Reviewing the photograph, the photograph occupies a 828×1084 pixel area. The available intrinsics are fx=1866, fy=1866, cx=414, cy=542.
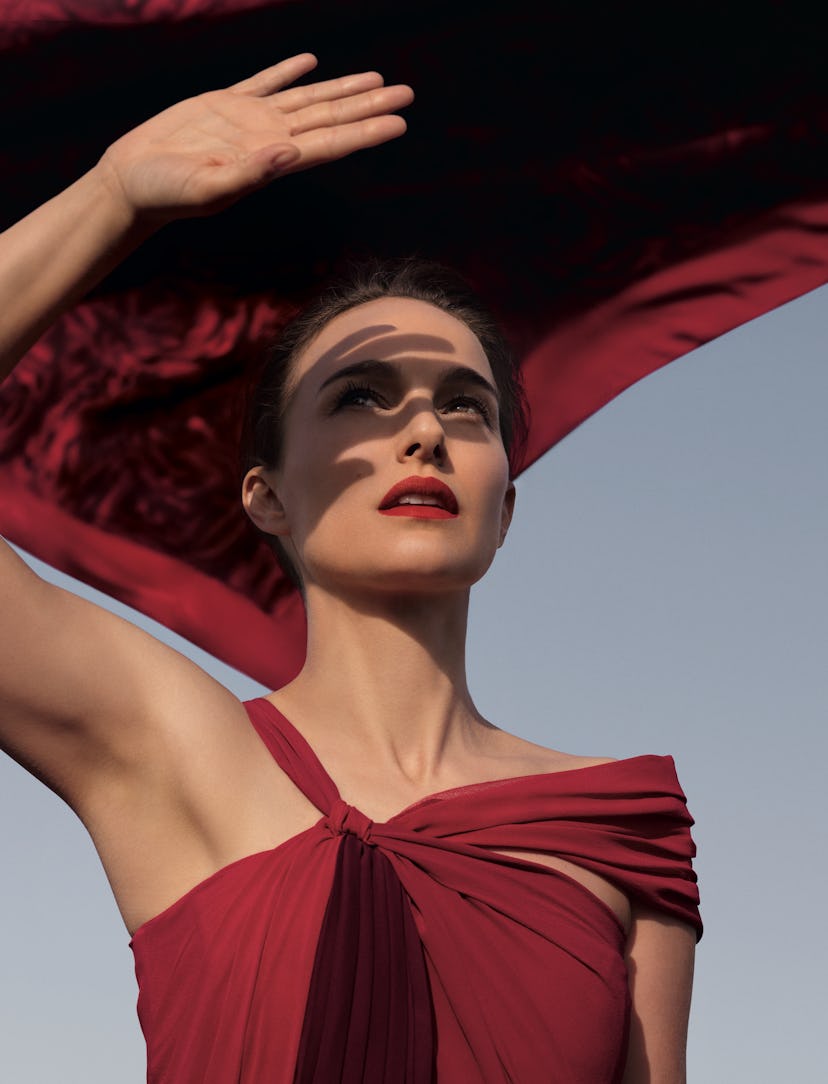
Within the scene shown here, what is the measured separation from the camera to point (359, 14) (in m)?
5.02

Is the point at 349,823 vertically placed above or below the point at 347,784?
below

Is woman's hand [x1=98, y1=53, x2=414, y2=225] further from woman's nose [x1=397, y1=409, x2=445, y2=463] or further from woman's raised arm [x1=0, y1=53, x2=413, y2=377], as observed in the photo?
woman's nose [x1=397, y1=409, x2=445, y2=463]

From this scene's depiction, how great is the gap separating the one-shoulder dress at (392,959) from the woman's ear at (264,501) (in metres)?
0.84

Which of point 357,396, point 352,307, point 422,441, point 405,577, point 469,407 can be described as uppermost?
point 352,307

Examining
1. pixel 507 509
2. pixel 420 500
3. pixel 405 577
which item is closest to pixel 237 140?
pixel 420 500

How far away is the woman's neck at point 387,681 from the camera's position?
4.58 m

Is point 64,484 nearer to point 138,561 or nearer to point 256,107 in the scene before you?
point 138,561

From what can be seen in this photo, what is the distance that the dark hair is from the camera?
5.08m

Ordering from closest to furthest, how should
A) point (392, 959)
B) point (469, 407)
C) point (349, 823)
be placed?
point (392, 959), point (349, 823), point (469, 407)

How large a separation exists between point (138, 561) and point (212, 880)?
1.45 m

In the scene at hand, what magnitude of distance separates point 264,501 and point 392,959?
157 centimetres

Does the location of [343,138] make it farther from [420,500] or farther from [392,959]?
[392,959]

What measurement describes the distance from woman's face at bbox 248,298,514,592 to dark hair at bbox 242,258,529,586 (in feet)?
0.26

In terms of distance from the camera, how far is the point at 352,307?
5133mm
